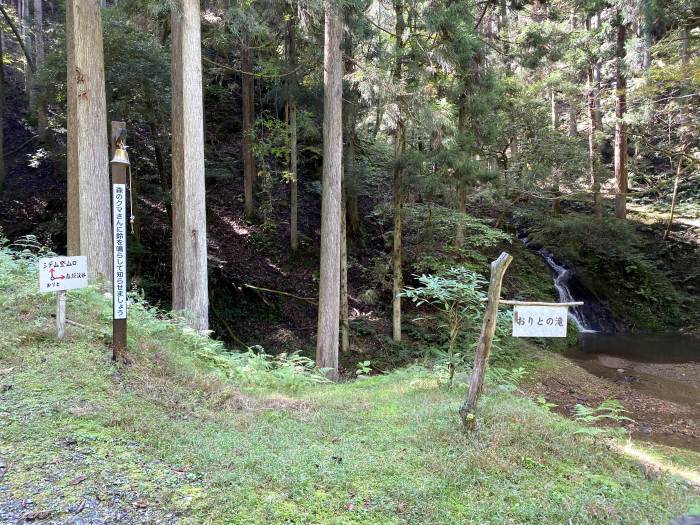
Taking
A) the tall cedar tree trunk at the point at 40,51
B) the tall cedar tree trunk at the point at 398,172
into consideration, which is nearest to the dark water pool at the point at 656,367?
the tall cedar tree trunk at the point at 398,172

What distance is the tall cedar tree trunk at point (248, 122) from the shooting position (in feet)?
46.2

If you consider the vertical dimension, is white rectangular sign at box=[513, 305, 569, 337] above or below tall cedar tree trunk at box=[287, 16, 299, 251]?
below

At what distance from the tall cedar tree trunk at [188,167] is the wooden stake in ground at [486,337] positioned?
4.98 meters

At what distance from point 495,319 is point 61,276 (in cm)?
432

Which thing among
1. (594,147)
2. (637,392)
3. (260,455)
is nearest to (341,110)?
(260,455)

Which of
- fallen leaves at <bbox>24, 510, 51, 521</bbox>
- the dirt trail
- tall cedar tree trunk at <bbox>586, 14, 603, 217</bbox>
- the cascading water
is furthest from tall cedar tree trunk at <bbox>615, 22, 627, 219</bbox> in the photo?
fallen leaves at <bbox>24, 510, 51, 521</bbox>

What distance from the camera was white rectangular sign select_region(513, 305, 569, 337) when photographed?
140 inches

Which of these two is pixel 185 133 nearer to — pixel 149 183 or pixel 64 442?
pixel 64 442

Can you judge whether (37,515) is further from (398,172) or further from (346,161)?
(346,161)

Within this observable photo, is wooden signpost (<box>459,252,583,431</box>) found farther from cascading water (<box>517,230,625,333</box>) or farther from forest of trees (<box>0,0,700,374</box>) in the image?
cascading water (<box>517,230,625,333</box>)

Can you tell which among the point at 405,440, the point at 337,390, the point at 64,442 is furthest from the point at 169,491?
the point at 337,390

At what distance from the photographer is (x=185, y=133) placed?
7.47 meters

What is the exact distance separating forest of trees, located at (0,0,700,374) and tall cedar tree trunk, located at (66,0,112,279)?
0.08ft

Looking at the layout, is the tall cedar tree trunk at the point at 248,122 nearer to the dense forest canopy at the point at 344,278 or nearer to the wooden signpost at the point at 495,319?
the dense forest canopy at the point at 344,278
